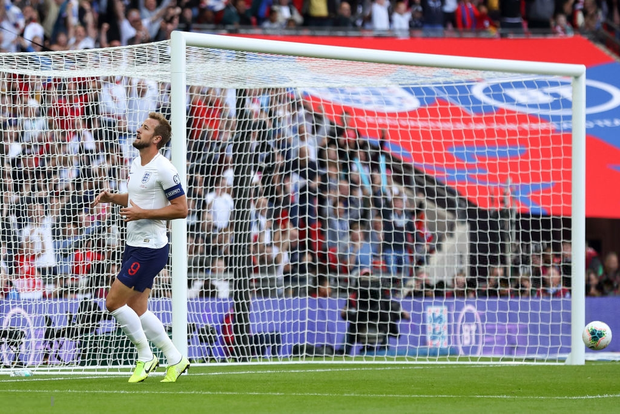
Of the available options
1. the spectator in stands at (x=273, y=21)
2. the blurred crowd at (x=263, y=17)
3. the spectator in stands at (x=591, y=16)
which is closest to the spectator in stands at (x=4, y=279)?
the blurred crowd at (x=263, y=17)

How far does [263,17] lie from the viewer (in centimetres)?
1958

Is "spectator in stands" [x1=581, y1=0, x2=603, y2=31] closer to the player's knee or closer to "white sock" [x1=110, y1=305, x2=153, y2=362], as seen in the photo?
"white sock" [x1=110, y1=305, x2=153, y2=362]

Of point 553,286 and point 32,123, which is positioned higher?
point 32,123

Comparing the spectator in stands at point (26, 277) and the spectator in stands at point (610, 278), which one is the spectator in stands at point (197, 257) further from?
the spectator in stands at point (610, 278)

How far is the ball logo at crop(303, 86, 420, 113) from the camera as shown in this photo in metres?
14.8

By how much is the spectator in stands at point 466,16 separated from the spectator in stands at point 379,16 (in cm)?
150

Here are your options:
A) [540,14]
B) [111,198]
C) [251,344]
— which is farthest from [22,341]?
[540,14]

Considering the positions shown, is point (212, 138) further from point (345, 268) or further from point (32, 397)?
point (32, 397)

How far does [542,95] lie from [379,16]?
4.05 m

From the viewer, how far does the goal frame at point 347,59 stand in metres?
9.83

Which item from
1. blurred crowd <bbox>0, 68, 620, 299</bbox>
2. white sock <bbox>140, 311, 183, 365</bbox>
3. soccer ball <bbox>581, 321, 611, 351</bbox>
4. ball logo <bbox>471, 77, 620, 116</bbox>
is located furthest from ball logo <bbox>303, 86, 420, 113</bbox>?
white sock <bbox>140, 311, 183, 365</bbox>

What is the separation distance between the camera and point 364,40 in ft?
62.8

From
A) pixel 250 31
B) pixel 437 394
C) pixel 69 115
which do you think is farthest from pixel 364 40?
pixel 437 394

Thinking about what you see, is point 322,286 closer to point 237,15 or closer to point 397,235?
point 397,235
